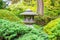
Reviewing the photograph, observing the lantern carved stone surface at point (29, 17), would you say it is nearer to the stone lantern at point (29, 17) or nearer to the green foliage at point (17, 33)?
the stone lantern at point (29, 17)

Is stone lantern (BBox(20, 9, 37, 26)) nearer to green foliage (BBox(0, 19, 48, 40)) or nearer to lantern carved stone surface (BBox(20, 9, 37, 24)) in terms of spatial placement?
lantern carved stone surface (BBox(20, 9, 37, 24))

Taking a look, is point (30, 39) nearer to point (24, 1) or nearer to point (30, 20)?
point (30, 20)

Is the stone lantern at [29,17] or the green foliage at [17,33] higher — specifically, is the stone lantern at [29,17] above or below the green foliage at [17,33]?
below

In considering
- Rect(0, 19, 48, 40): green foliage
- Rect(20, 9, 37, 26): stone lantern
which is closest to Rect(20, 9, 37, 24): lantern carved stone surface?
Rect(20, 9, 37, 26): stone lantern

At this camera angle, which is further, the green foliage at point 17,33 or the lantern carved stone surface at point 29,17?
the lantern carved stone surface at point 29,17

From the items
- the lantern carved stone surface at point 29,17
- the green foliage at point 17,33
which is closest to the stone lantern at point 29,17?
the lantern carved stone surface at point 29,17

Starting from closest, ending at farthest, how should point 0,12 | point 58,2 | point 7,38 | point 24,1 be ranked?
point 7,38 < point 0,12 < point 58,2 < point 24,1

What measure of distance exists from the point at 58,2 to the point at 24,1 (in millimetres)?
4563

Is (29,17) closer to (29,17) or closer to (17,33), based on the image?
(29,17)

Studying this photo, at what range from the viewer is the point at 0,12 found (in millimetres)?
9180

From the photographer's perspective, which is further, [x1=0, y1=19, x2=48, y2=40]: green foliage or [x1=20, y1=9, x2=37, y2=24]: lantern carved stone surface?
[x1=20, y1=9, x2=37, y2=24]: lantern carved stone surface

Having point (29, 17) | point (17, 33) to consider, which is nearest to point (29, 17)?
point (29, 17)

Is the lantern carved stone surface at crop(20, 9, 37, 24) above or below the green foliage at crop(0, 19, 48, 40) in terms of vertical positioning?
below

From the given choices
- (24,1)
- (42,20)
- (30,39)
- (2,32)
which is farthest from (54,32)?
(24,1)
